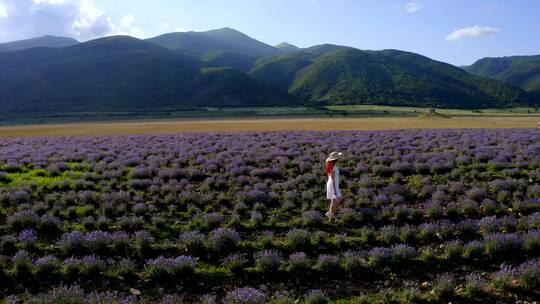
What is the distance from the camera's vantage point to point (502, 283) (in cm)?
734

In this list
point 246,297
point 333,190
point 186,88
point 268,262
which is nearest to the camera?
point 246,297

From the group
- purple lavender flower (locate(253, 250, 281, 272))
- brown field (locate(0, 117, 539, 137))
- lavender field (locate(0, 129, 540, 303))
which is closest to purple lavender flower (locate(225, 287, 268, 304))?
lavender field (locate(0, 129, 540, 303))

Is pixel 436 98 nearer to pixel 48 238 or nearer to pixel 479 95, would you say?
pixel 479 95

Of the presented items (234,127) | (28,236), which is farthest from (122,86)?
(28,236)

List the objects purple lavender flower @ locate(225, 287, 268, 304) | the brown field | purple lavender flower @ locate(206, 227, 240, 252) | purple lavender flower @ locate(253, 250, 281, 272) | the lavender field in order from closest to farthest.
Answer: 1. purple lavender flower @ locate(225, 287, 268, 304)
2. the lavender field
3. purple lavender flower @ locate(253, 250, 281, 272)
4. purple lavender flower @ locate(206, 227, 240, 252)
5. the brown field

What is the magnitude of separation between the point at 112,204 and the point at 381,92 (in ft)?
543

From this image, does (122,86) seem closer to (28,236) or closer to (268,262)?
(28,236)

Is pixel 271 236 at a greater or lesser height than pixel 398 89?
lesser

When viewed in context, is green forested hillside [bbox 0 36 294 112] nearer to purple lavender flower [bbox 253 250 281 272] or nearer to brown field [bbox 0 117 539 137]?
brown field [bbox 0 117 539 137]

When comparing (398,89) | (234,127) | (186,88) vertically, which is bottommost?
A: (234,127)

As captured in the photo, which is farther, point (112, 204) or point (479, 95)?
point (479, 95)

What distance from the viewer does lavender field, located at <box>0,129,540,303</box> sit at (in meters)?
7.59

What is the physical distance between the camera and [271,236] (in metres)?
10.0

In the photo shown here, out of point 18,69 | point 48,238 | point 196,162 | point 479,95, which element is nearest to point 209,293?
point 48,238
